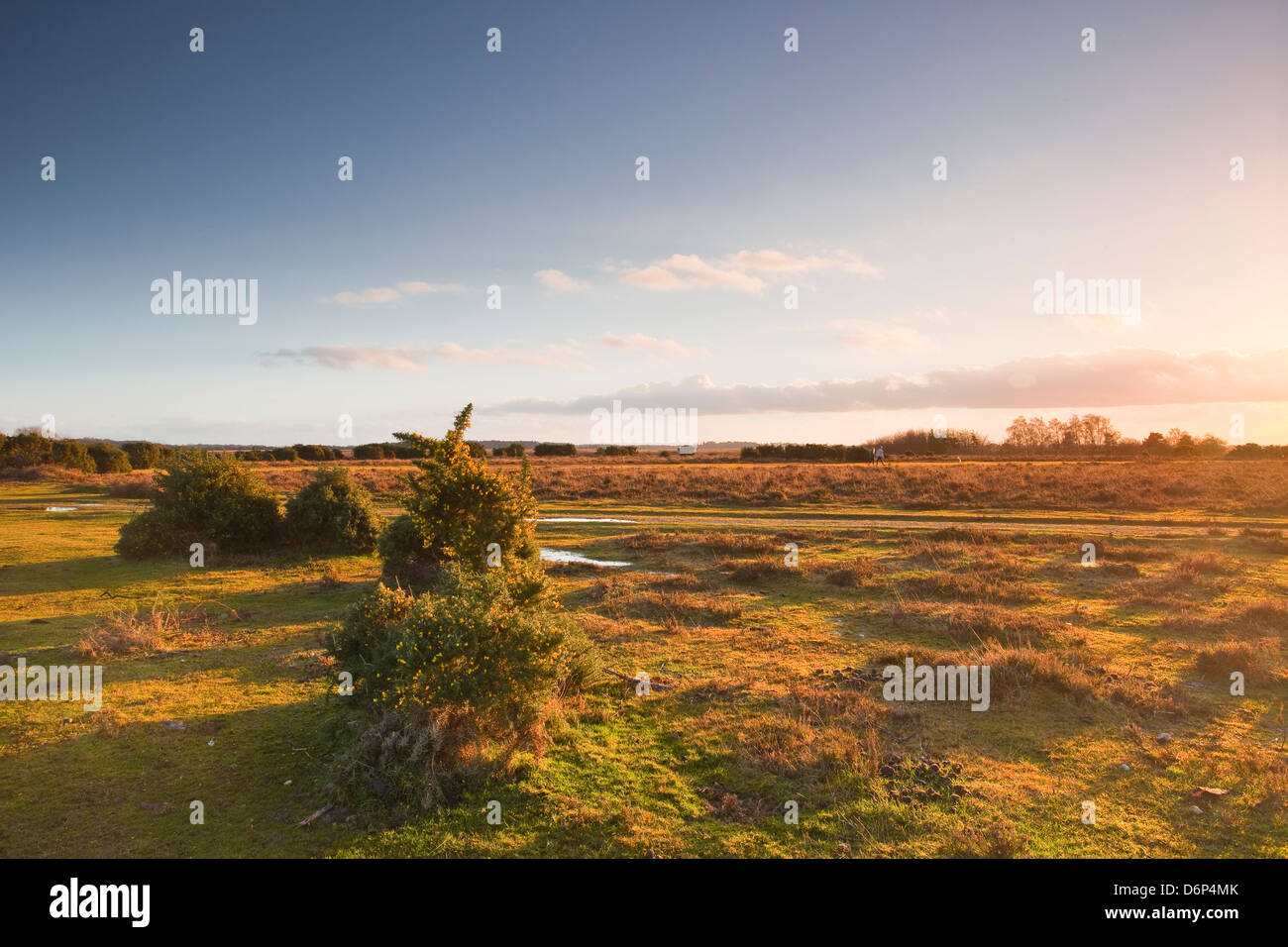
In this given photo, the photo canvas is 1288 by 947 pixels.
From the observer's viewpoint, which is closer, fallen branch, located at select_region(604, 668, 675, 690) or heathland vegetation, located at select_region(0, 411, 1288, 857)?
heathland vegetation, located at select_region(0, 411, 1288, 857)

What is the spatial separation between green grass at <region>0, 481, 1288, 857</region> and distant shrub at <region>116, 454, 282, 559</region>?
3.36 metres

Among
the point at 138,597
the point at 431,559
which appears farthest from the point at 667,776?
the point at 138,597

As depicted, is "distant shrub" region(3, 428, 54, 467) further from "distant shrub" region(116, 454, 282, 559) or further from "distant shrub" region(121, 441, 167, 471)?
"distant shrub" region(116, 454, 282, 559)

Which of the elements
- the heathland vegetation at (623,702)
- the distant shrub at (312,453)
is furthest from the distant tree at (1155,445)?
the distant shrub at (312,453)

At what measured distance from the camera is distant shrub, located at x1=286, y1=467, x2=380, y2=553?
25438 millimetres

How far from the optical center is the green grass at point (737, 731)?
23.8ft

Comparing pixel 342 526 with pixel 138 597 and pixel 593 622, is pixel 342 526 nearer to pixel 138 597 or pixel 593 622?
pixel 138 597

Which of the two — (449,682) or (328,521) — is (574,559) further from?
(449,682)

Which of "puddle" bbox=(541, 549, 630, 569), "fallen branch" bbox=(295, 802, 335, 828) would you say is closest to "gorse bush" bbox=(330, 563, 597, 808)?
"fallen branch" bbox=(295, 802, 335, 828)

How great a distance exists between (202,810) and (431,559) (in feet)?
38.5

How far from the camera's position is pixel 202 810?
7.61 meters

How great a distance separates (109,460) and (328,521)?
67887 millimetres

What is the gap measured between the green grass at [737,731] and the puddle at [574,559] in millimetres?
3472

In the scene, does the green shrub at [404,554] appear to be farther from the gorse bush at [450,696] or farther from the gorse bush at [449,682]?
the gorse bush at [450,696]
